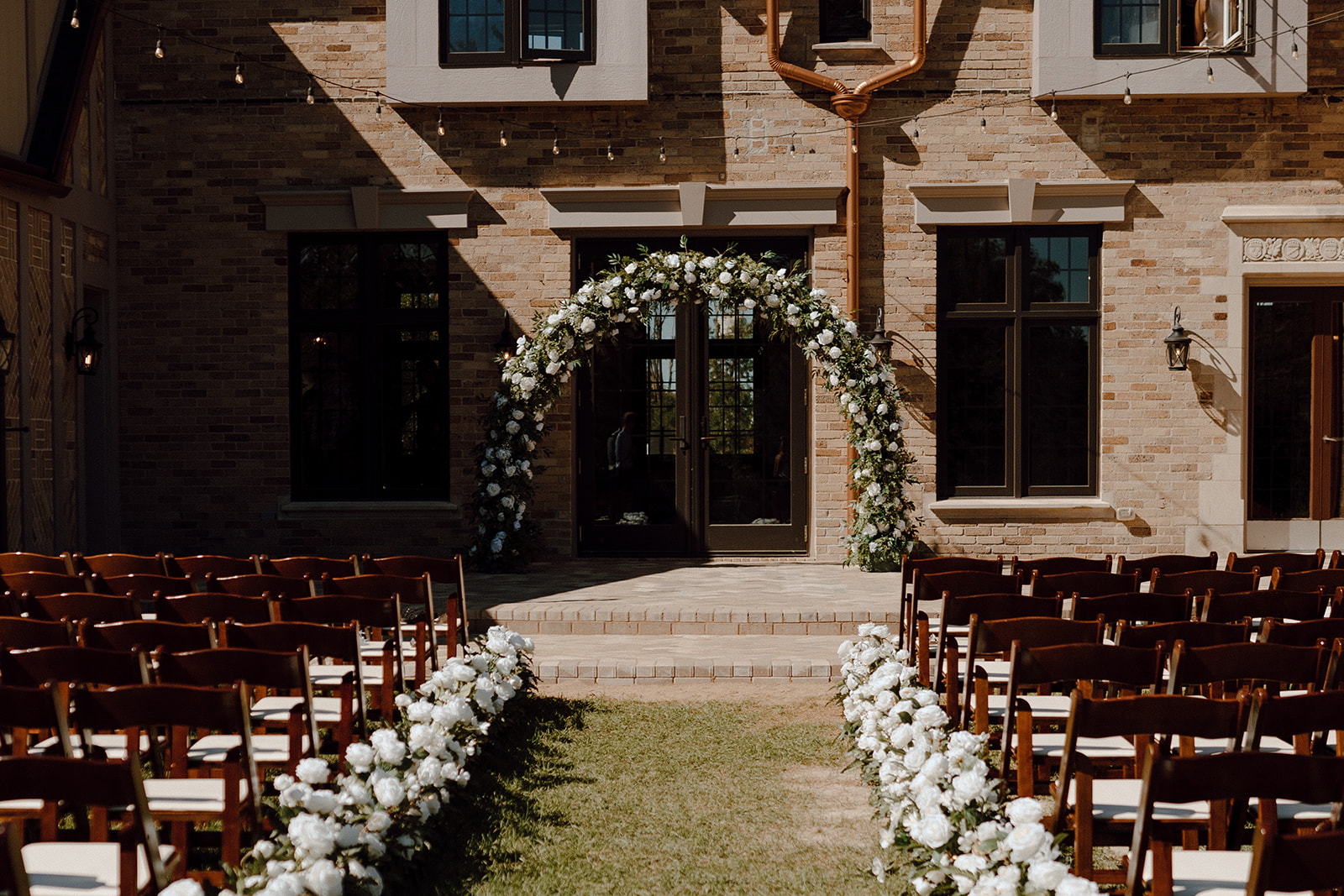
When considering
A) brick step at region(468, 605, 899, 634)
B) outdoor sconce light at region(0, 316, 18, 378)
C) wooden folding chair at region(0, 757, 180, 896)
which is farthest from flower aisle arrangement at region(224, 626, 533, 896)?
outdoor sconce light at region(0, 316, 18, 378)

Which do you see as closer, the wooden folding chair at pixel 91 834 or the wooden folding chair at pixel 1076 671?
the wooden folding chair at pixel 91 834

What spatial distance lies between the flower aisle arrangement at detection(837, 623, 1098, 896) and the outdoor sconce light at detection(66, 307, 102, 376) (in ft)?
26.1

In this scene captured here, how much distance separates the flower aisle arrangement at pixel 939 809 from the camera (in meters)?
2.90

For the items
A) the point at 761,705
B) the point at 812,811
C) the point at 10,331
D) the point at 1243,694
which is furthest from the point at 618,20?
the point at 1243,694

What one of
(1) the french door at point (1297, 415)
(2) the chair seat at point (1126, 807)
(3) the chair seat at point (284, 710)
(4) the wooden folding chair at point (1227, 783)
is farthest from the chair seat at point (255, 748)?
(1) the french door at point (1297, 415)

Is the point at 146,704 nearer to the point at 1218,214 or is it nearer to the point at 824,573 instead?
the point at 824,573

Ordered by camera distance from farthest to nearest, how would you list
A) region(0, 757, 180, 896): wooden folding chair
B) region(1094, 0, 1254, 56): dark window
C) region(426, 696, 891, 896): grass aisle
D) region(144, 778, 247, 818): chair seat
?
region(1094, 0, 1254, 56): dark window
region(426, 696, 891, 896): grass aisle
region(144, 778, 247, 818): chair seat
region(0, 757, 180, 896): wooden folding chair

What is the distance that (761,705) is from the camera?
247 inches

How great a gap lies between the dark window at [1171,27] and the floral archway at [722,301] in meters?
3.85

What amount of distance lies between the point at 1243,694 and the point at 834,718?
2.85 meters

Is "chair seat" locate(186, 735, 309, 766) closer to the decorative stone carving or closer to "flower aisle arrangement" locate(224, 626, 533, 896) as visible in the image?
"flower aisle arrangement" locate(224, 626, 533, 896)

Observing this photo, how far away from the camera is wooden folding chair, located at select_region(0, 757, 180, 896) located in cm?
258

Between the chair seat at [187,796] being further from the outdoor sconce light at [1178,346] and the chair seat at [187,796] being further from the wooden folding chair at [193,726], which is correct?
the outdoor sconce light at [1178,346]

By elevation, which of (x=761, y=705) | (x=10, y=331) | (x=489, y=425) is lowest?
(x=761, y=705)
